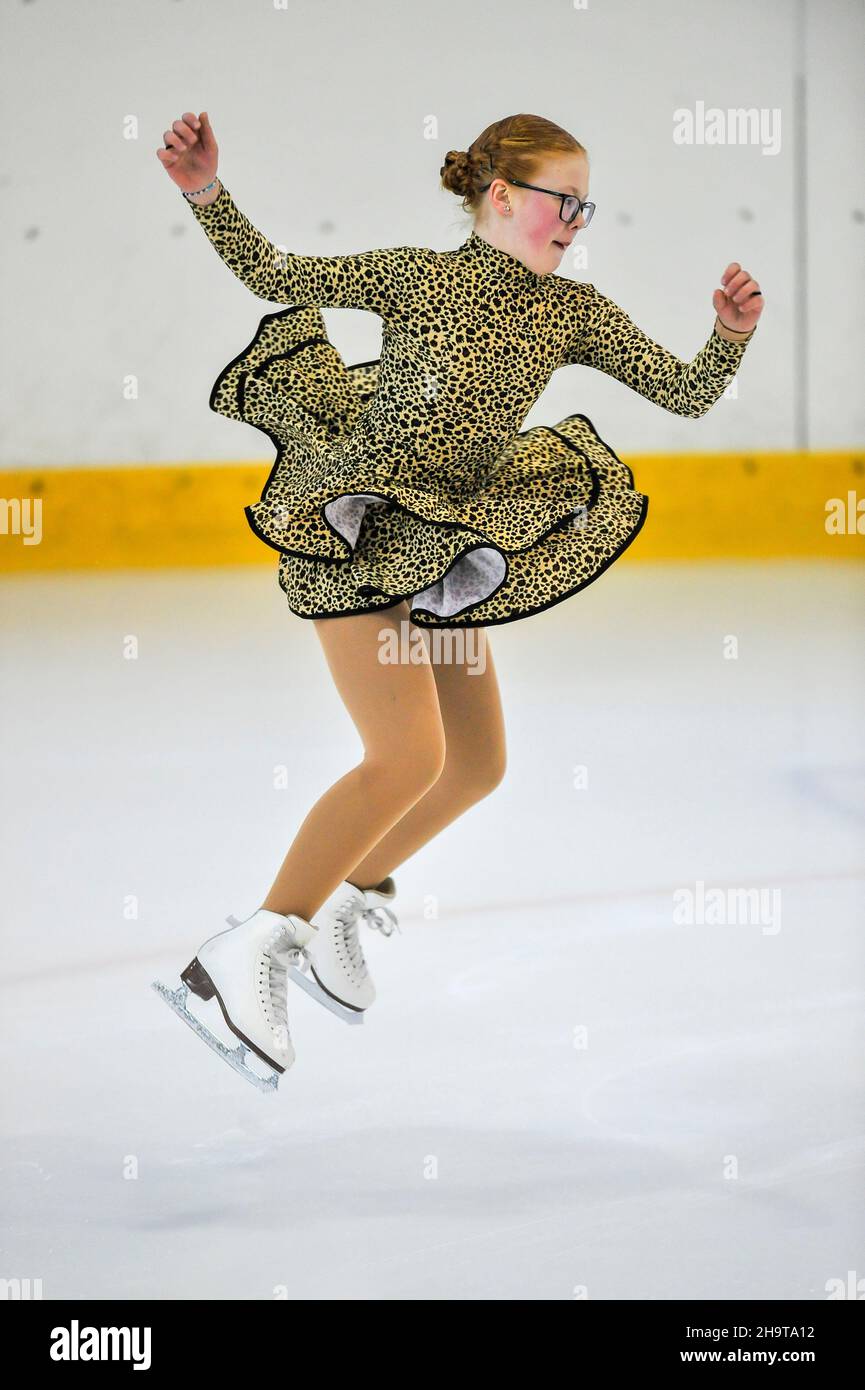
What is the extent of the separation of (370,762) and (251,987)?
0.27m

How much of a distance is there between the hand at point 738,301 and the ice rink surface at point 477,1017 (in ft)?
2.87

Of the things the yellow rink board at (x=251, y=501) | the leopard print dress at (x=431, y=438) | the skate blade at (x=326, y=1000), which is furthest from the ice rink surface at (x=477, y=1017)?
the yellow rink board at (x=251, y=501)

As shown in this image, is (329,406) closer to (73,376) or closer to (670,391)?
(670,391)

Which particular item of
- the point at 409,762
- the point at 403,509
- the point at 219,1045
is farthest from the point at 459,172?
the point at 219,1045

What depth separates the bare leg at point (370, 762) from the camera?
1.55 meters

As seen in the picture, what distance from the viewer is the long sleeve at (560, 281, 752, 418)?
162 centimetres

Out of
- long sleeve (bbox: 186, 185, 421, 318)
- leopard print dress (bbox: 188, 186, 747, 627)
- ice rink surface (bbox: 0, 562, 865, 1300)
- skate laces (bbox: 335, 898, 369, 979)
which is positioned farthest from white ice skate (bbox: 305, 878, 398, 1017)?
long sleeve (bbox: 186, 185, 421, 318)

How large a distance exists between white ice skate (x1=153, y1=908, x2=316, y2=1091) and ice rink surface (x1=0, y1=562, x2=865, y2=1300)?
13cm

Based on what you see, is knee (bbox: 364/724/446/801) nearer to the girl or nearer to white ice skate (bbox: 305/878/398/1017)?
the girl

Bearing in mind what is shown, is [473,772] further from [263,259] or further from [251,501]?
[251,501]

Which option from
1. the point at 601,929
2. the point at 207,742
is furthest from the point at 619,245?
the point at 601,929

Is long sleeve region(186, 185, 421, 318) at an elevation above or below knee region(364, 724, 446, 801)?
above

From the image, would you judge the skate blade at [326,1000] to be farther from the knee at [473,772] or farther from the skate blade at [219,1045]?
the knee at [473,772]

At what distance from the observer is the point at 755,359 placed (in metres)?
5.03
